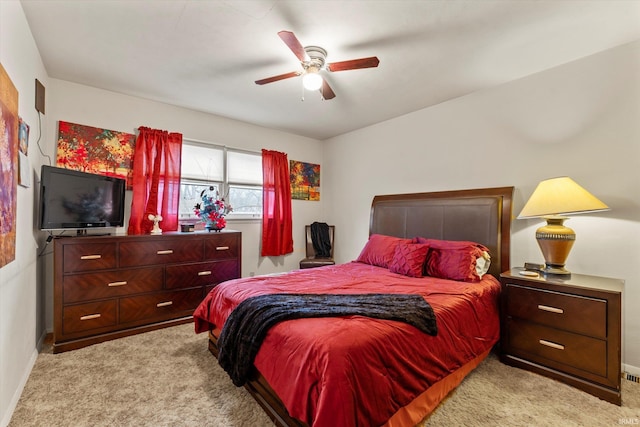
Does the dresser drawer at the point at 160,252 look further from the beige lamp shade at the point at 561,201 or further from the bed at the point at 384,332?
the beige lamp shade at the point at 561,201

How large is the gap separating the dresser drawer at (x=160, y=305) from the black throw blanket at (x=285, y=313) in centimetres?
154

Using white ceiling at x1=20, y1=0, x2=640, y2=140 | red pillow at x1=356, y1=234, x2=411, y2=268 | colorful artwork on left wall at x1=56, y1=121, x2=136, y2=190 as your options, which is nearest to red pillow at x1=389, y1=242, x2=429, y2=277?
red pillow at x1=356, y1=234, x2=411, y2=268

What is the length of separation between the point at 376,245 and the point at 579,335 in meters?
1.94

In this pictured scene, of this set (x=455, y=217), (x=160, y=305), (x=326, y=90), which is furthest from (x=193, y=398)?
(x=455, y=217)

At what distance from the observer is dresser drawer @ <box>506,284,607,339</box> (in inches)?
76.8

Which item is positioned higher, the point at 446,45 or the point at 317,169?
the point at 446,45

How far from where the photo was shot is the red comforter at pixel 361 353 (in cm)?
127

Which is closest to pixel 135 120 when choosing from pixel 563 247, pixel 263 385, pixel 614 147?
pixel 263 385

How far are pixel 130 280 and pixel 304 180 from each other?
115 inches

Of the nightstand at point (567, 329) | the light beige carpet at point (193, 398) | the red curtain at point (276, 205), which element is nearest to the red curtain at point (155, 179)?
the red curtain at point (276, 205)

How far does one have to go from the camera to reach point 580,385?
200cm

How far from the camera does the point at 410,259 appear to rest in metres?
2.88

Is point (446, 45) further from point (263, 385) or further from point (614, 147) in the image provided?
A: point (263, 385)

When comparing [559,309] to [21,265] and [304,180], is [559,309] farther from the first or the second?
[21,265]
